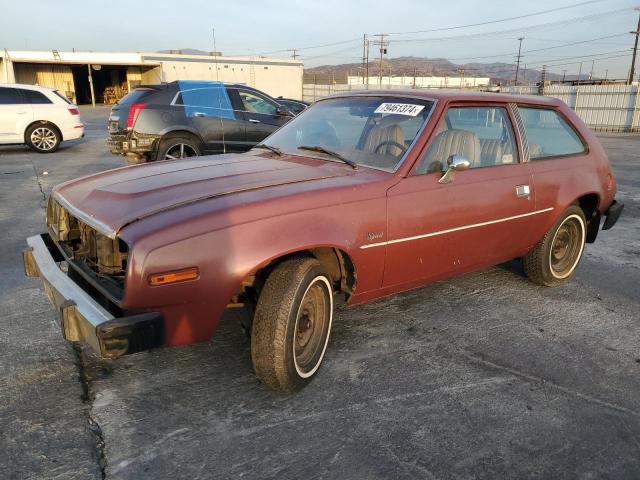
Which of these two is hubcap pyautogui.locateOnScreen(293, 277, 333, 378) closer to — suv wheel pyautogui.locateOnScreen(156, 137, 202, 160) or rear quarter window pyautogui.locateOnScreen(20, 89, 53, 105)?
suv wheel pyautogui.locateOnScreen(156, 137, 202, 160)

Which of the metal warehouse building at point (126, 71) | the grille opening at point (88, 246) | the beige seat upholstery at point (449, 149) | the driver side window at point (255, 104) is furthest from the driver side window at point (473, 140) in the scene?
the metal warehouse building at point (126, 71)

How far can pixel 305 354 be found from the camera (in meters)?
2.95

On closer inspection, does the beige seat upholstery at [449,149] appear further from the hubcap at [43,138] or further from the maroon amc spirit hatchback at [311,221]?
the hubcap at [43,138]

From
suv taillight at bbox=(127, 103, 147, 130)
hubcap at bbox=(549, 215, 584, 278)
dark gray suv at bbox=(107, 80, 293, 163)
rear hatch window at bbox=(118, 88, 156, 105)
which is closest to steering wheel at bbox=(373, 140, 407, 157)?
hubcap at bbox=(549, 215, 584, 278)

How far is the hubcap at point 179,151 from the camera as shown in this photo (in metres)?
8.70

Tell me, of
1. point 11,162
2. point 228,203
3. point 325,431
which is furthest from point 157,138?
point 325,431

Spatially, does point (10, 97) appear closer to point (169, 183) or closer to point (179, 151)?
point (179, 151)

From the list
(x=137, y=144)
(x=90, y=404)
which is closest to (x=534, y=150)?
(x=90, y=404)

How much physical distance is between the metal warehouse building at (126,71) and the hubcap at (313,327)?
37.0 metres

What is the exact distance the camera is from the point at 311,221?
272 centimetres

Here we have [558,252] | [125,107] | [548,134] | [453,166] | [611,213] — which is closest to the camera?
[453,166]

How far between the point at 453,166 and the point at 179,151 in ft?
21.7

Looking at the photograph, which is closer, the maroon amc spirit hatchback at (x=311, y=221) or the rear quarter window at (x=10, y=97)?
the maroon amc spirit hatchback at (x=311, y=221)

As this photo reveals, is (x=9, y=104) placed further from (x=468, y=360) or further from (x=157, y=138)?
(x=468, y=360)
